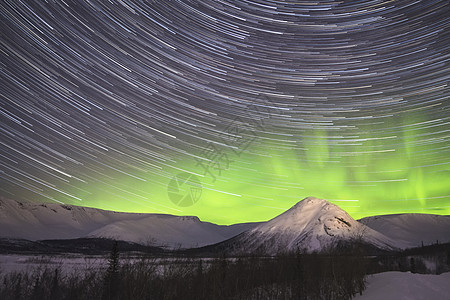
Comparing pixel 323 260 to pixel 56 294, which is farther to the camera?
pixel 56 294

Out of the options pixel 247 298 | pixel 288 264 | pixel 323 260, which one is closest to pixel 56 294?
pixel 247 298

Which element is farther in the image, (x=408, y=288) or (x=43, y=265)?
(x=43, y=265)

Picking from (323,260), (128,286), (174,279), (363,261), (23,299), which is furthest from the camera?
(23,299)

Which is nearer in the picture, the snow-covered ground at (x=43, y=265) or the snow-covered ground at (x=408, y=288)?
the snow-covered ground at (x=408, y=288)

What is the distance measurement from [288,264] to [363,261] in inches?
354

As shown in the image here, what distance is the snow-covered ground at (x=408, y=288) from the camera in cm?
2017

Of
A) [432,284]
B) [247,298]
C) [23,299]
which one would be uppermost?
[432,284]

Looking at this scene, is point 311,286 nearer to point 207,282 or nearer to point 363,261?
point 363,261

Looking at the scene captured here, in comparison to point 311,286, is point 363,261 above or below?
above

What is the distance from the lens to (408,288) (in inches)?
842

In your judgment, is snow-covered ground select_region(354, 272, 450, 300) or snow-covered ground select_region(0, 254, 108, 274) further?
snow-covered ground select_region(0, 254, 108, 274)

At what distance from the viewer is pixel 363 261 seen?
2616 cm

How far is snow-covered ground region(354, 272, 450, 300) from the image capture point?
2017 centimetres

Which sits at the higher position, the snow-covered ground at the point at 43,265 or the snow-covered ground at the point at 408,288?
the snow-covered ground at the point at 408,288
